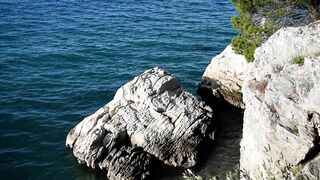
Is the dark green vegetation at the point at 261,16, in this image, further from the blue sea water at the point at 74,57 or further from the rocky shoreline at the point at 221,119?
the blue sea water at the point at 74,57

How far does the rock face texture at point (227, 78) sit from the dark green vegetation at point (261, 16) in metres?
3.83

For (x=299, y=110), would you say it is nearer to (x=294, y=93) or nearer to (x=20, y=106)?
(x=294, y=93)

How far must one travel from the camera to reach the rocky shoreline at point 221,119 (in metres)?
17.2

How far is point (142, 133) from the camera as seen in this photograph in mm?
26625

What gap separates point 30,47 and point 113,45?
28.1ft

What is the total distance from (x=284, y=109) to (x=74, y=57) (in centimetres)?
2884

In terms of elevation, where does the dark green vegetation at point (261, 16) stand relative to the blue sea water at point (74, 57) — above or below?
above

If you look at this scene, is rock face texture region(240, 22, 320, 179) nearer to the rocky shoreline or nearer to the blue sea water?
the rocky shoreline

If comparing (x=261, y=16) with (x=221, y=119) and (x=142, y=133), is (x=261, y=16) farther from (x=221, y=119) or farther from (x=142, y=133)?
(x=142, y=133)

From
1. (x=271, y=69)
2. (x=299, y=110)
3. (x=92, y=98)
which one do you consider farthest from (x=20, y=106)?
(x=299, y=110)

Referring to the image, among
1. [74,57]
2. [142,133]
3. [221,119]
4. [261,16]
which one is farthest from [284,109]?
[74,57]

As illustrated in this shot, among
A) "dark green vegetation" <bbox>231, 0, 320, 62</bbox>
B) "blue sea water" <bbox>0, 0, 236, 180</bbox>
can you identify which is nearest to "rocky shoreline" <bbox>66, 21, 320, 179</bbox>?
"dark green vegetation" <bbox>231, 0, 320, 62</bbox>

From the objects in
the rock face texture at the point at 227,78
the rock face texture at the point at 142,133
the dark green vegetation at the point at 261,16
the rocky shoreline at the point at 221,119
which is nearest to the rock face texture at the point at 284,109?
the rocky shoreline at the point at 221,119

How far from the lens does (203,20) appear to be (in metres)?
53.7
